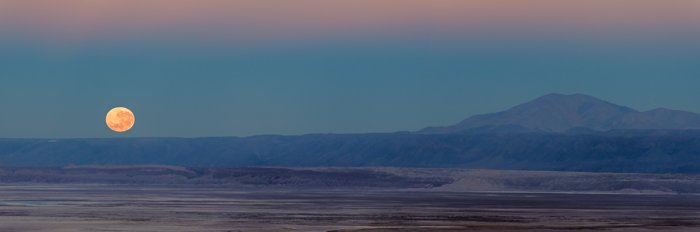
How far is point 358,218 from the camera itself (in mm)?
54438

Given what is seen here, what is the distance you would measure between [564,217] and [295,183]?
2607 inches

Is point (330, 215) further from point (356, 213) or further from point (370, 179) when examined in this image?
point (370, 179)

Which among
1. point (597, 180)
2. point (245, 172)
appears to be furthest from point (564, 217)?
point (245, 172)

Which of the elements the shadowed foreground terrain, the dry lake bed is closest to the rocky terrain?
the shadowed foreground terrain

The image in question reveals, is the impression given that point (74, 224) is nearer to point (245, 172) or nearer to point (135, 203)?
point (135, 203)

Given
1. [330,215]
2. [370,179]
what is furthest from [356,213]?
[370,179]

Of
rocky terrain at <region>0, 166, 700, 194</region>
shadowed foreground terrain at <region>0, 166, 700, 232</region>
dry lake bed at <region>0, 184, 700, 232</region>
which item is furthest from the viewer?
rocky terrain at <region>0, 166, 700, 194</region>

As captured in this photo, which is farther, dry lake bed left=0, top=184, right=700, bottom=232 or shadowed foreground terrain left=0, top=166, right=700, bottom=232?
shadowed foreground terrain left=0, top=166, right=700, bottom=232

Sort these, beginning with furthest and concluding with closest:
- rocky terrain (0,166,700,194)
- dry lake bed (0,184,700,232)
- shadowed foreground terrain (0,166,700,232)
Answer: rocky terrain (0,166,700,194)
shadowed foreground terrain (0,166,700,232)
dry lake bed (0,184,700,232)

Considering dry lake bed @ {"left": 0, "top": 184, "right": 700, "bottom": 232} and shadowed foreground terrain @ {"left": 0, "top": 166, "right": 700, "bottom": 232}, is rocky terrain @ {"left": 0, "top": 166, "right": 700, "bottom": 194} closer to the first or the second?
shadowed foreground terrain @ {"left": 0, "top": 166, "right": 700, "bottom": 232}

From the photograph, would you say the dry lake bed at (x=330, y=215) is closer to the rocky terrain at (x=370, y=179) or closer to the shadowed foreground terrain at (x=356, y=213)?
the shadowed foreground terrain at (x=356, y=213)

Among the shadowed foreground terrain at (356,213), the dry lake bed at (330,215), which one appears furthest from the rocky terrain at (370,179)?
the dry lake bed at (330,215)

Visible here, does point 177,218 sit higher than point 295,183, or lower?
lower

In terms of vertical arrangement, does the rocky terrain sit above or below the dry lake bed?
above
